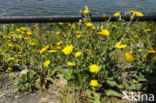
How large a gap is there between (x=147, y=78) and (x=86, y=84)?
2.27 ft

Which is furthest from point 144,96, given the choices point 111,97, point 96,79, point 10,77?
point 10,77

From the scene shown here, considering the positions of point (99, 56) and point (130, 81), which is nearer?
point (99, 56)

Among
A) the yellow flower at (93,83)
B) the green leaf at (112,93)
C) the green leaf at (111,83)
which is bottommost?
the green leaf at (112,93)

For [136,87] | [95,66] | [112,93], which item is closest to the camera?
[95,66]

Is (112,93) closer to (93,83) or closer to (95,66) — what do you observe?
(93,83)

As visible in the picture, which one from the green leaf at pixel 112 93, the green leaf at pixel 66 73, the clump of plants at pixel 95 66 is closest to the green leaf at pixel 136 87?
the clump of plants at pixel 95 66

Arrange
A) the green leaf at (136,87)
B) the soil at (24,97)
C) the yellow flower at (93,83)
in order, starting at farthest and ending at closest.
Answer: the green leaf at (136,87) → the soil at (24,97) → the yellow flower at (93,83)

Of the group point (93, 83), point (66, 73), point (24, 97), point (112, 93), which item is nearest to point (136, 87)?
point (112, 93)

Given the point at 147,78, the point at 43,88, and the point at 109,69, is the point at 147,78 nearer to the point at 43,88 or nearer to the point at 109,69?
the point at 109,69

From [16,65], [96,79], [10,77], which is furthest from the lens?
[16,65]

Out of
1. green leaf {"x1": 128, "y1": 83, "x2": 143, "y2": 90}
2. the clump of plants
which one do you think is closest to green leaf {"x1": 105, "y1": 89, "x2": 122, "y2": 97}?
the clump of plants

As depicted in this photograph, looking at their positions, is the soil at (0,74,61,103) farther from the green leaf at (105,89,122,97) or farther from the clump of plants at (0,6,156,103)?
the green leaf at (105,89,122,97)

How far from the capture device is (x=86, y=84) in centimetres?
211

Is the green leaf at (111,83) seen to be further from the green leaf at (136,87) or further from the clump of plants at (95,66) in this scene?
the green leaf at (136,87)
